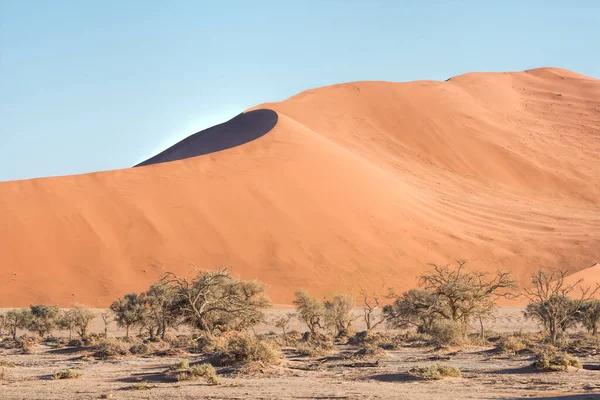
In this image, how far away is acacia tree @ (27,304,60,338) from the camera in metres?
28.1

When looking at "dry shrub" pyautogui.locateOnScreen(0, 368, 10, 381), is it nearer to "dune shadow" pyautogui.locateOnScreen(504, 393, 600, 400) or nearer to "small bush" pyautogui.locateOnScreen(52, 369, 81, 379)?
"small bush" pyautogui.locateOnScreen(52, 369, 81, 379)

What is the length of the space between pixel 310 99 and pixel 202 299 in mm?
51879

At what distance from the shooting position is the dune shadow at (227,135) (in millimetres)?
56438

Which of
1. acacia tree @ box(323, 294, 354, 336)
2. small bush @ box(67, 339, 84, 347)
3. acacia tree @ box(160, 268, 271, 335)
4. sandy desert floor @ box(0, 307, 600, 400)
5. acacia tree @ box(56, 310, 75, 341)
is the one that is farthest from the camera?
acacia tree @ box(323, 294, 354, 336)

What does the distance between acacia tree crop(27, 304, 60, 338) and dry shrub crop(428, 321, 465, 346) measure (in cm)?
1570

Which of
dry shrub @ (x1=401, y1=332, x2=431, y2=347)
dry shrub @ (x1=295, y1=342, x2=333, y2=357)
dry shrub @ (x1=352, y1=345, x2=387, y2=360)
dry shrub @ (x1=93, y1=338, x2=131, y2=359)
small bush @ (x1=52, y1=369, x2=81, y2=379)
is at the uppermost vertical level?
small bush @ (x1=52, y1=369, x2=81, y2=379)

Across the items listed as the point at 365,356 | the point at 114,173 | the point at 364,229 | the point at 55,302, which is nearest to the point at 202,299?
the point at 365,356

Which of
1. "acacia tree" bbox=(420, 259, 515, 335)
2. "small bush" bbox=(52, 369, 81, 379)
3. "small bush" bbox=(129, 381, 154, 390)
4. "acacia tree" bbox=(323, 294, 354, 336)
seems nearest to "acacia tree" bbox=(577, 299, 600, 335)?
"acacia tree" bbox=(420, 259, 515, 335)

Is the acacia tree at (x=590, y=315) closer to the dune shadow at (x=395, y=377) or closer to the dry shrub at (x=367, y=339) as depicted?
the dry shrub at (x=367, y=339)

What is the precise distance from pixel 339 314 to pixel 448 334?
8491 millimetres

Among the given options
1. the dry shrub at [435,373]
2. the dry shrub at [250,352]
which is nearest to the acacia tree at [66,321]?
the dry shrub at [250,352]

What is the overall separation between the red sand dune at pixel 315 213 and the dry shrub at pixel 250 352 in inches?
727

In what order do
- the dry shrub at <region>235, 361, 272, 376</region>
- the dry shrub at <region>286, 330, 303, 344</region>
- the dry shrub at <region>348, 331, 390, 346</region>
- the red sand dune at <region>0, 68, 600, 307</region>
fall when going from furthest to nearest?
the red sand dune at <region>0, 68, 600, 307</region> → the dry shrub at <region>286, 330, 303, 344</region> → the dry shrub at <region>348, 331, 390, 346</region> → the dry shrub at <region>235, 361, 272, 376</region>

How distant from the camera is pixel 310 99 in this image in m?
70.6
